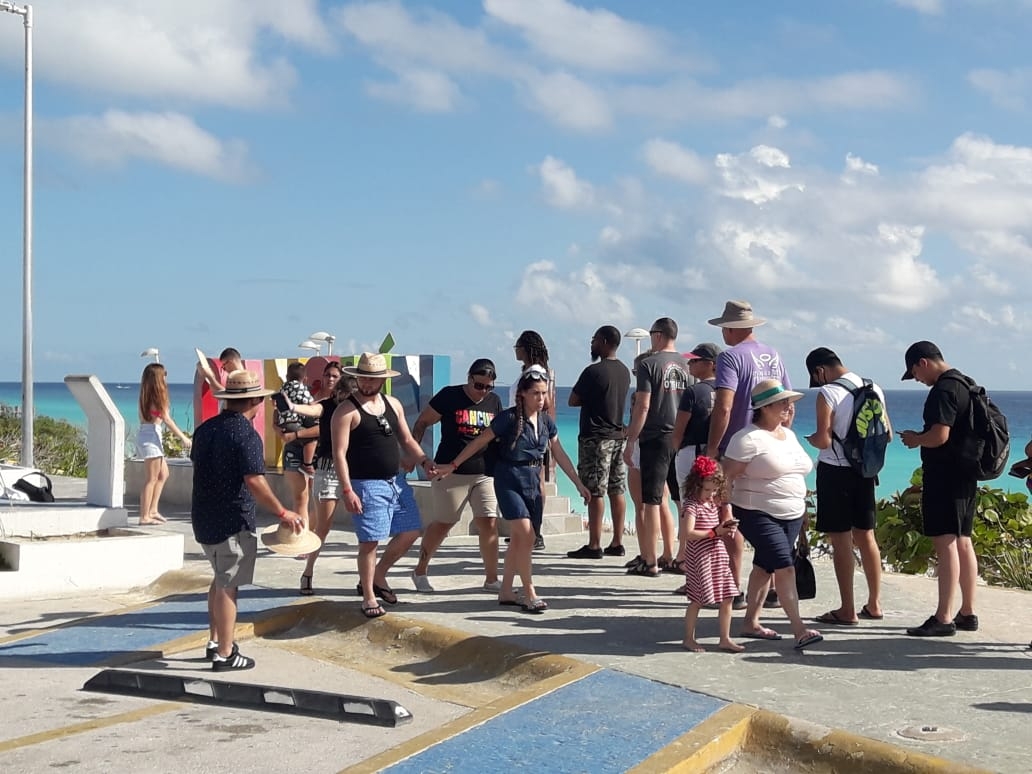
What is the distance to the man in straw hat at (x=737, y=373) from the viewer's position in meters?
7.71

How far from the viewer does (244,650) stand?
760cm

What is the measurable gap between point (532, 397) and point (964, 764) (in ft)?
12.9

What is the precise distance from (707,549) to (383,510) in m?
2.28

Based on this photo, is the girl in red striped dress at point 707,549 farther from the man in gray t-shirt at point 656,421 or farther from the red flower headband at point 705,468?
the man in gray t-shirt at point 656,421

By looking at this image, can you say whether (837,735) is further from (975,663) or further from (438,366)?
(438,366)

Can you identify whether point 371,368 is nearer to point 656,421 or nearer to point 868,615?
point 656,421

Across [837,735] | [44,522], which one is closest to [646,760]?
[837,735]

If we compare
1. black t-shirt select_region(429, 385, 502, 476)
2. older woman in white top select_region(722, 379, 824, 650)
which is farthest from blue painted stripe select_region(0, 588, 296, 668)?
older woman in white top select_region(722, 379, 824, 650)

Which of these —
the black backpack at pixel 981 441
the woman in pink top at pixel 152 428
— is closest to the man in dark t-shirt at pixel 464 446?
the black backpack at pixel 981 441

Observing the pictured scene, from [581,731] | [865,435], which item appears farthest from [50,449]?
[581,731]

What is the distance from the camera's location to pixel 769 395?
22.5 feet

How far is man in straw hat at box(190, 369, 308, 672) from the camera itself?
673 cm

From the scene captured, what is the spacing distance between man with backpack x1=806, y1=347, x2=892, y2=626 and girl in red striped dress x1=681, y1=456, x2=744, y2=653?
2.27ft

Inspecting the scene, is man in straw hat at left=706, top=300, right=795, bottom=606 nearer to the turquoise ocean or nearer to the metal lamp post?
the metal lamp post
